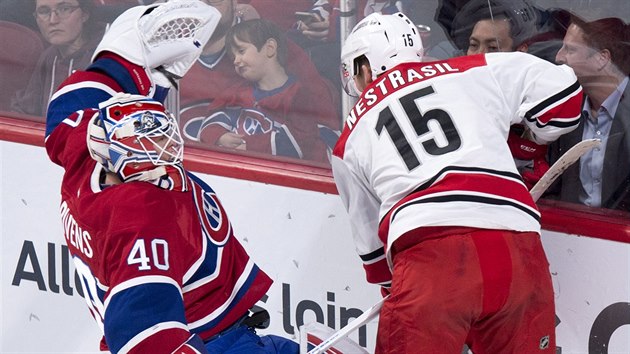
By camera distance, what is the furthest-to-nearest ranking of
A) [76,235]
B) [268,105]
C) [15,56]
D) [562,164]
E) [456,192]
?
1. [15,56]
2. [268,105]
3. [562,164]
4. [76,235]
5. [456,192]

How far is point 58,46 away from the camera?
167 inches

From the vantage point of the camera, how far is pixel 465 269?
2.77 m

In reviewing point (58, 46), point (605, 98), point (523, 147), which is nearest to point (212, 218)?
point (523, 147)

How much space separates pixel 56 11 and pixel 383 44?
5.18ft

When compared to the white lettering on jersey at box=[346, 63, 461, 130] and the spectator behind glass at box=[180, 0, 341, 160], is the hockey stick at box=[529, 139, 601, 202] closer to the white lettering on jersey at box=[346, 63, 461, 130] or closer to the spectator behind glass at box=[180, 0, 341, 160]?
the white lettering on jersey at box=[346, 63, 461, 130]

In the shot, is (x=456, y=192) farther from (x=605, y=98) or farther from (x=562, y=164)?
(x=605, y=98)

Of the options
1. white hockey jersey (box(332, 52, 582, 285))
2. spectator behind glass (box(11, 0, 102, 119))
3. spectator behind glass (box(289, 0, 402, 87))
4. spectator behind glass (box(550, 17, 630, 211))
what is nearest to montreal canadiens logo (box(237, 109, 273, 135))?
spectator behind glass (box(289, 0, 402, 87))

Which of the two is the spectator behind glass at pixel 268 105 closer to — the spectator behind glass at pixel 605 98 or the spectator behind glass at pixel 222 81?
the spectator behind glass at pixel 222 81

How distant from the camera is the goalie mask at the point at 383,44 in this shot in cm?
300

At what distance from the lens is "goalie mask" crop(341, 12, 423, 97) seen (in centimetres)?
300

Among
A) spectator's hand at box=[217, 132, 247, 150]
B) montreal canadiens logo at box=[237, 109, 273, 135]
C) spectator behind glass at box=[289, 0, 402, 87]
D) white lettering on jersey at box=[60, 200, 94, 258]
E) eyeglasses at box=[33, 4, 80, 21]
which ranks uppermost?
spectator behind glass at box=[289, 0, 402, 87]

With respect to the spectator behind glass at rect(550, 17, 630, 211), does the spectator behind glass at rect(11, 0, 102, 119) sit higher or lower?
lower

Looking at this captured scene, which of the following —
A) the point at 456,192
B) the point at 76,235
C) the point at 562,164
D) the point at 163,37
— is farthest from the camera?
the point at 163,37

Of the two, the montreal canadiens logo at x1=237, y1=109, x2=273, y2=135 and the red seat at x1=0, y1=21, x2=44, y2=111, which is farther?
the red seat at x1=0, y1=21, x2=44, y2=111
